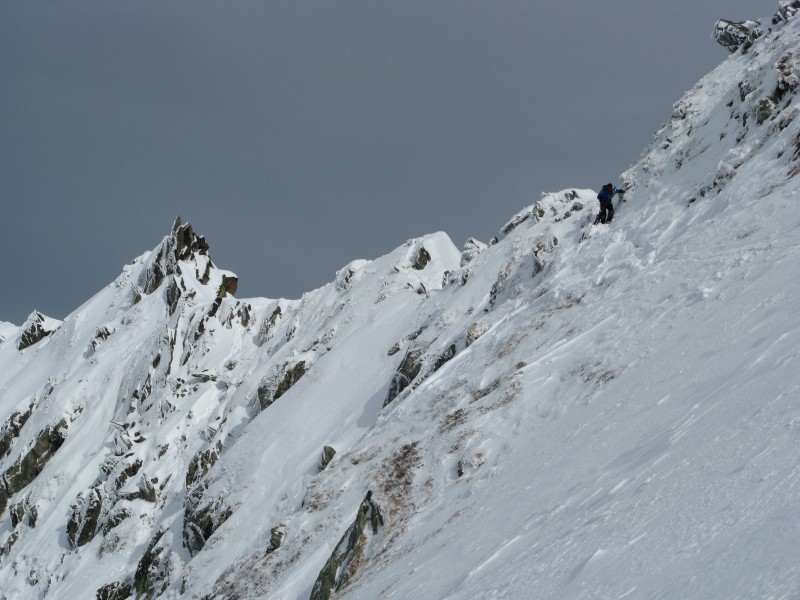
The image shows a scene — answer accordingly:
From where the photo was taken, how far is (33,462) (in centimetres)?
5834

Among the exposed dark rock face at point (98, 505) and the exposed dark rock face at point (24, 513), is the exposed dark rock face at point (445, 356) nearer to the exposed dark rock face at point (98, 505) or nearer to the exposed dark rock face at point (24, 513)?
the exposed dark rock face at point (98, 505)

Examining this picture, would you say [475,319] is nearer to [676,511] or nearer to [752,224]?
[752,224]

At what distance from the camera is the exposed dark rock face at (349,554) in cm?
1681

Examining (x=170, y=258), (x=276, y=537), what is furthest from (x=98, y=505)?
(x=276, y=537)

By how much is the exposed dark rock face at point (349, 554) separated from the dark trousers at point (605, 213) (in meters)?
Result: 17.4

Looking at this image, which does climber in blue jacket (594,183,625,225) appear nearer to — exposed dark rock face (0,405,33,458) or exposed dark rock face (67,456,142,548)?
exposed dark rock face (67,456,142,548)

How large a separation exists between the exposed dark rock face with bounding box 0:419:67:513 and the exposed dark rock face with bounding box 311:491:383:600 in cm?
4877

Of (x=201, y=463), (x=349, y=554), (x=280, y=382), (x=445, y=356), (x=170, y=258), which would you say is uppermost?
(x=170, y=258)

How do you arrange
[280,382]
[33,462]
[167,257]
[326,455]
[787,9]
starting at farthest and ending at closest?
1. [167,257]
2. [33,462]
3. [280,382]
4. [787,9]
5. [326,455]

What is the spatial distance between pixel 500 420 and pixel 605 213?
595 inches

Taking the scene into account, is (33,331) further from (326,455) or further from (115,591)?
(326,455)

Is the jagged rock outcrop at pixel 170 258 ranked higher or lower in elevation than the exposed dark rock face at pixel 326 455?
higher

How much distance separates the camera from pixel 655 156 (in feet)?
103

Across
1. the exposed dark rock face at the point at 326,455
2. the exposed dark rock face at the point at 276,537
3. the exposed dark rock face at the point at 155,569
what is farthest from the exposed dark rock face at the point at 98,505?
the exposed dark rock face at the point at 276,537
